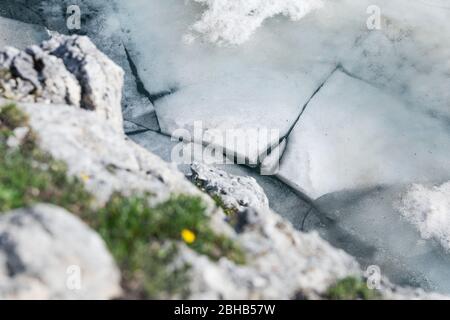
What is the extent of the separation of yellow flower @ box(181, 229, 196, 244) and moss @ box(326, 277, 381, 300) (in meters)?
1.33

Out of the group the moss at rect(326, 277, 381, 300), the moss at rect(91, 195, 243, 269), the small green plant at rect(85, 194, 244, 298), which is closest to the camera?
the small green plant at rect(85, 194, 244, 298)

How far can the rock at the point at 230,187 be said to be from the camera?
299 inches

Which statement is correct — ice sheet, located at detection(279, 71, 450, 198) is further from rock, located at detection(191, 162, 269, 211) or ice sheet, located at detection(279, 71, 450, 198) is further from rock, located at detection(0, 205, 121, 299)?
rock, located at detection(0, 205, 121, 299)

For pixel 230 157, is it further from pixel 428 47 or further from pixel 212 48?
pixel 428 47

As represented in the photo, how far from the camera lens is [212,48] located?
1074 cm

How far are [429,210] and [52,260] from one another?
6.86 metres

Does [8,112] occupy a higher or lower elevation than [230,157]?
higher

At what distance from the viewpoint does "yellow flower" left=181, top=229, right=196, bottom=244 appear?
4.25 m

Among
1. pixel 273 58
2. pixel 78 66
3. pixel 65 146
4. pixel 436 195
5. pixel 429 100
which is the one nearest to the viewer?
pixel 65 146

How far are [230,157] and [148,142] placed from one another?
152 cm

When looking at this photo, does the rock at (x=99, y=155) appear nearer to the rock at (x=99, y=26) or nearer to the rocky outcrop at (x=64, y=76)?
the rocky outcrop at (x=64, y=76)

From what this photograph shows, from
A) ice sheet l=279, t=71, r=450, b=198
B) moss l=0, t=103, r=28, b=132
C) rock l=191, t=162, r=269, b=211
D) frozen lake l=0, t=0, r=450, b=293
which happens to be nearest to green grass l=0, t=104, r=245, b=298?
moss l=0, t=103, r=28, b=132

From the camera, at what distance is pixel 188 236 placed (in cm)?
427

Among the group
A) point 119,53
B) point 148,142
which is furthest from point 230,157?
point 119,53
